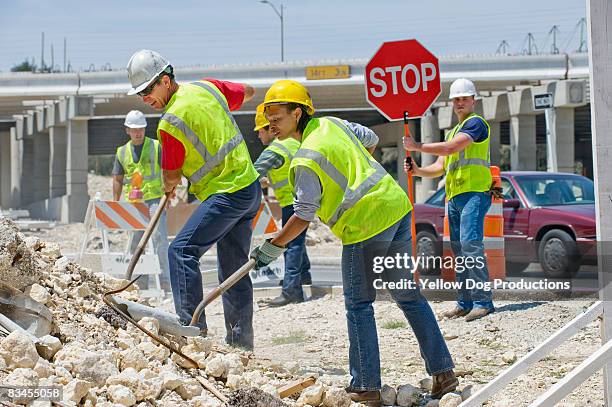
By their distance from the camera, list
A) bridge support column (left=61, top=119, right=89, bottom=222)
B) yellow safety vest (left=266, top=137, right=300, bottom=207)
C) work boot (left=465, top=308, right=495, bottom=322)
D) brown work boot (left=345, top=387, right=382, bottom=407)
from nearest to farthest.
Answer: brown work boot (left=345, top=387, right=382, bottom=407) → work boot (left=465, top=308, right=495, bottom=322) → yellow safety vest (left=266, top=137, right=300, bottom=207) → bridge support column (left=61, top=119, right=89, bottom=222)

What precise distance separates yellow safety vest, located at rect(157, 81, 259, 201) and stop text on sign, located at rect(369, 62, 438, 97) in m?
3.44

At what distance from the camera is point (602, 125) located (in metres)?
5.79

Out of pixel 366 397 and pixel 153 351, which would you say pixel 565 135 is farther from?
pixel 153 351

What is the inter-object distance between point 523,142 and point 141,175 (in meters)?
25.4

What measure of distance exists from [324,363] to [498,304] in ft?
8.37

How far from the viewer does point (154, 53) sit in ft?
24.3

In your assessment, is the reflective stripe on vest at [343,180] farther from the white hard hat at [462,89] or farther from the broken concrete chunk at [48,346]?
the white hard hat at [462,89]

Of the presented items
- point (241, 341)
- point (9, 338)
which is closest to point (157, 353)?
point (9, 338)

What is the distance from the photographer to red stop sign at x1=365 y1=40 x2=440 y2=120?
1069cm

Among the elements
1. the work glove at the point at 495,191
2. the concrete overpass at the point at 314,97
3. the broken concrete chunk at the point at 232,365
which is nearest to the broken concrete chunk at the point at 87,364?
the broken concrete chunk at the point at 232,365

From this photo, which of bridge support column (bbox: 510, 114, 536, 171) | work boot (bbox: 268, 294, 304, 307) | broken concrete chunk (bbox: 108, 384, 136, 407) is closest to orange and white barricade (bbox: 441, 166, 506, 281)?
work boot (bbox: 268, 294, 304, 307)

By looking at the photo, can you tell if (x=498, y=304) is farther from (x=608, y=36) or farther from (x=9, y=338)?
(x=9, y=338)

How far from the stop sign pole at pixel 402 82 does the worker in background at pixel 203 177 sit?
3.31 meters

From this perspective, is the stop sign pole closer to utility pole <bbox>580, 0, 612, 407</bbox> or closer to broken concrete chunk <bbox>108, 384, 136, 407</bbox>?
utility pole <bbox>580, 0, 612, 407</bbox>
